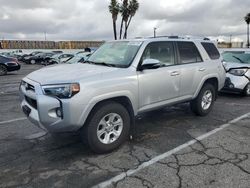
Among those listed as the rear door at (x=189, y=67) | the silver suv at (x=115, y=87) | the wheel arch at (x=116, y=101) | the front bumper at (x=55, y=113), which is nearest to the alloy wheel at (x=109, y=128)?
the silver suv at (x=115, y=87)

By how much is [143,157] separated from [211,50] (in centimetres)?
354

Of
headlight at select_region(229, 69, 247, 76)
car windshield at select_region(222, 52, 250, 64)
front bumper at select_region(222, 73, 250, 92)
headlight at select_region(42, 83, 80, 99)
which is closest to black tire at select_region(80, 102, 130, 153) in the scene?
headlight at select_region(42, 83, 80, 99)

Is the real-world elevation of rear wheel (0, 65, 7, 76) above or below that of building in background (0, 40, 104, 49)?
below

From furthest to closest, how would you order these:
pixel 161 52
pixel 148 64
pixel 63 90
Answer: pixel 161 52 → pixel 148 64 → pixel 63 90

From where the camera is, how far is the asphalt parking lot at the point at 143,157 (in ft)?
10.8

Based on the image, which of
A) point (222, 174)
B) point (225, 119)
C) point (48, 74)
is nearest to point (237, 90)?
point (225, 119)

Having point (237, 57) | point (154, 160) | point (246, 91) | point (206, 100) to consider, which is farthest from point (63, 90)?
point (237, 57)

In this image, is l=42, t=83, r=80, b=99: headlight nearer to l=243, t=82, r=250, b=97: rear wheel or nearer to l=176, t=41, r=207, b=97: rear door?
l=176, t=41, r=207, b=97: rear door

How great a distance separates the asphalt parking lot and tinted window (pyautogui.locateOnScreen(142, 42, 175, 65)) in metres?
1.40

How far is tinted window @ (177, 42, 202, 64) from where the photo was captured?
542 centimetres

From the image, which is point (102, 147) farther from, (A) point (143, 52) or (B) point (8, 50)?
(B) point (8, 50)

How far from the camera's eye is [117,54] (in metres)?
4.86

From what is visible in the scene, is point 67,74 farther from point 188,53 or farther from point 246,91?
point 246,91

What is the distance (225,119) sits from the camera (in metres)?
6.00
